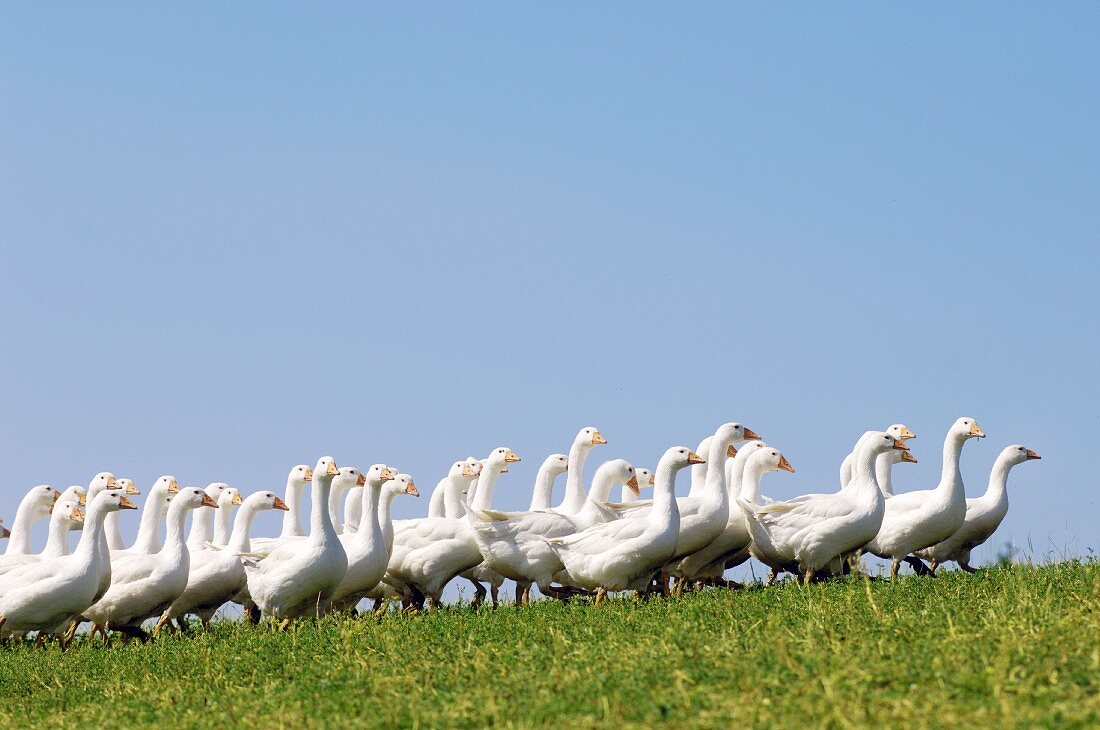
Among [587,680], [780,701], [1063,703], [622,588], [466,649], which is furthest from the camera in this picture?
[622,588]

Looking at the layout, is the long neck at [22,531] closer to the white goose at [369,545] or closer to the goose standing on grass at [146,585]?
the goose standing on grass at [146,585]

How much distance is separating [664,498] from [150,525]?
344 inches

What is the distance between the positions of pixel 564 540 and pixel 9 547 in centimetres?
1011

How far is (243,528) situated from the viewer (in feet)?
65.4

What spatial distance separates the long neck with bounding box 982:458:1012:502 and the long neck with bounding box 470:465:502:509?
297 inches

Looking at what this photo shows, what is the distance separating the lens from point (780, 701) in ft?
27.3

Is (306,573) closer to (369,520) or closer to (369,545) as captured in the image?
(369,545)

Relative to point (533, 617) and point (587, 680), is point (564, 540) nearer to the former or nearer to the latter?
point (533, 617)

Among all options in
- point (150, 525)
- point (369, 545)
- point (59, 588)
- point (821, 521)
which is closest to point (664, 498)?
point (821, 521)

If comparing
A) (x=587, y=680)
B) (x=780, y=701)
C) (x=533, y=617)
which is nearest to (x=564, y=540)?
(x=533, y=617)

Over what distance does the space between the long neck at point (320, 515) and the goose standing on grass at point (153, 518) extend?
400 cm

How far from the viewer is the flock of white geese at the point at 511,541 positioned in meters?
17.3

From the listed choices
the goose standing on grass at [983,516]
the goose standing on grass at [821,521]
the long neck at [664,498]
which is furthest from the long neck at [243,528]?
the goose standing on grass at [983,516]

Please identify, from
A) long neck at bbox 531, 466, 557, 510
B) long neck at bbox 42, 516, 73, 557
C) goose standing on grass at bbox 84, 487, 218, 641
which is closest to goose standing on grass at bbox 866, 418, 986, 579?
long neck at bbox 531, 466, 557, 510
